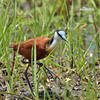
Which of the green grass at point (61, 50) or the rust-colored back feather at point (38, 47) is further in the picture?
the rust-colored back feather at point (38, 47)

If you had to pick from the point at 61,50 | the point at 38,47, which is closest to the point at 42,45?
the point at 38,47

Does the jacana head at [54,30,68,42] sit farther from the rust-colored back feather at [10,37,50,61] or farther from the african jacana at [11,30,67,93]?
the rust-colored back feather at [10,37,50,61]

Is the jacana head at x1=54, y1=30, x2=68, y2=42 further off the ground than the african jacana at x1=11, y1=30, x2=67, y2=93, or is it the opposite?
the jacana head at x1=54, y1=30, x2=68, y2=42

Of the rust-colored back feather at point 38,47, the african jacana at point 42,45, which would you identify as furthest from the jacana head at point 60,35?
the rust-colored back feather at point 38,47

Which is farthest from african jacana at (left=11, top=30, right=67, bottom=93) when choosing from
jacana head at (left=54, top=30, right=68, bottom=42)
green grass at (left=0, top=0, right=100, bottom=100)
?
green grass at (left=0, top=0, right=100, bottom=100)

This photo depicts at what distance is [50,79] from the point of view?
4113 millimetres

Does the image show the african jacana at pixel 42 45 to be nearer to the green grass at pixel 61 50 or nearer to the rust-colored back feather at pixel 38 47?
the rust-colored back feather at pixel 38 47

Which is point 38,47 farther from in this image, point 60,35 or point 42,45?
point 60,35

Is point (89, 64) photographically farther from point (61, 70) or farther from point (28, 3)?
point (28, 3)

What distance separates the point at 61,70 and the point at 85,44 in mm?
1266

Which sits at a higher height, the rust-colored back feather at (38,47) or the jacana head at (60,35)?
the jacana head at (60,35)

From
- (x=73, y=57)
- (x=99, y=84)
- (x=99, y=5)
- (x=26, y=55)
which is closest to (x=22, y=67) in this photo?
(x=26, y=55)

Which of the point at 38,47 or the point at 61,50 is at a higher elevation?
the point at 38,47

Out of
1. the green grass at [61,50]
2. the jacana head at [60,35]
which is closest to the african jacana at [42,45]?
the jacana head at [60,35]
